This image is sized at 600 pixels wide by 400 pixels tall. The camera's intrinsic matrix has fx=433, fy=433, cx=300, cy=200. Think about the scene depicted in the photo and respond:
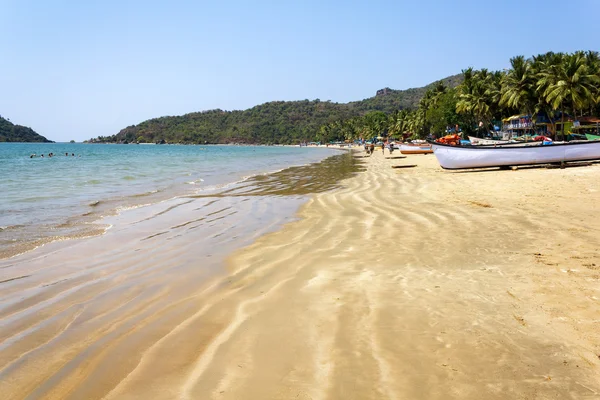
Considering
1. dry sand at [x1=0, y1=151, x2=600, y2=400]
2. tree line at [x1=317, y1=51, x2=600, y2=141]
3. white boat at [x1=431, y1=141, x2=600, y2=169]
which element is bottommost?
dry sand at [x1=0, y1=151, x2=600, y2=400]

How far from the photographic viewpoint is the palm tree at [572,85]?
143ft

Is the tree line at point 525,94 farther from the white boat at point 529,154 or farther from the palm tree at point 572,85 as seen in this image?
the white boat at point 529,154

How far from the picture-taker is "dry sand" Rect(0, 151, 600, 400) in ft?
9.86

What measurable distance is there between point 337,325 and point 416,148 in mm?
38167

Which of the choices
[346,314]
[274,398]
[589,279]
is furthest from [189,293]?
[589,279]

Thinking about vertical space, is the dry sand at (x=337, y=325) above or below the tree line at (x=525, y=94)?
below

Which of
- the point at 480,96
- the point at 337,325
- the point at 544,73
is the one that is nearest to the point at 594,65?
the point at 544,73

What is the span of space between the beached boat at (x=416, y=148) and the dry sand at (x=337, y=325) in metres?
33.2

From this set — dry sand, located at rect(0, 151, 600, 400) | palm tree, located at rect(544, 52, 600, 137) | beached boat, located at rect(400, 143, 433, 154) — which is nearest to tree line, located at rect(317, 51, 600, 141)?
palm tree, located at rect(544, 52, 600, 137)

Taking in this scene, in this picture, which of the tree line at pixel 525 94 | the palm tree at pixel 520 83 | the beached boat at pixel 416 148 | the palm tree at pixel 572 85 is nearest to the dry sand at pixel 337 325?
the beached boat at pixel 416 148

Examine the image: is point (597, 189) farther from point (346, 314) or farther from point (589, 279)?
point (346, 314)

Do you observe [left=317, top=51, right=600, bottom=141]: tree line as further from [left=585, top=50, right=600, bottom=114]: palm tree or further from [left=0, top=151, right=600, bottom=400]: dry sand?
[left=0, top=151, right=600, bottom=400]: dry sand

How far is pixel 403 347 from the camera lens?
3.48 metres

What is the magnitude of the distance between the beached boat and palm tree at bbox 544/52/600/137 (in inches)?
625
